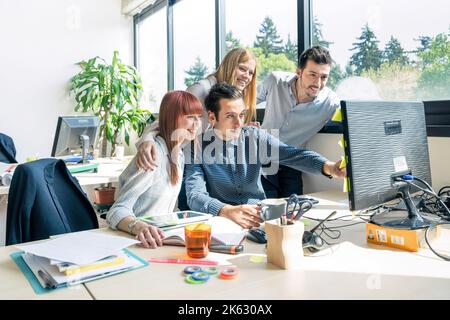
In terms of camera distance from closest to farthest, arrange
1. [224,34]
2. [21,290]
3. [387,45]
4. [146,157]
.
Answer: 1. [21,290]
2. [146,157]
3. [387,45]
4. [224,34]

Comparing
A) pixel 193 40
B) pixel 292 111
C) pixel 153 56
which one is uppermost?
pixel 153 56

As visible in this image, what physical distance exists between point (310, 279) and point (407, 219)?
45cm

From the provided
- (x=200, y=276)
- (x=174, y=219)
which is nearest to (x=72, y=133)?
(x=174, y=219)

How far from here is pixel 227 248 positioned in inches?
42.2

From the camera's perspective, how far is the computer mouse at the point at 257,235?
1.15 metres

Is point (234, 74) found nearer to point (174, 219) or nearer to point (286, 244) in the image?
point (174, 219)

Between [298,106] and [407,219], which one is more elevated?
[298,106]

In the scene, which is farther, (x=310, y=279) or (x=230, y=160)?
(x=230, y=160)

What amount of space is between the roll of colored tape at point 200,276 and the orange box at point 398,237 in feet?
1.76

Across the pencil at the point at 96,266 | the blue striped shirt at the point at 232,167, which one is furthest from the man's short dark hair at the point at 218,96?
the pencil at the point at 96,266

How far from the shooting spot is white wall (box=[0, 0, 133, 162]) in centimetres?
441

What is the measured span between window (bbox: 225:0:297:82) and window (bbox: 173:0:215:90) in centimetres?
38

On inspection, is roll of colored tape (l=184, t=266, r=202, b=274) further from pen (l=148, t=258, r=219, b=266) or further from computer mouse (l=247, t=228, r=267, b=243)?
computer mouse (l=247, t=228, r=267, b=243)
